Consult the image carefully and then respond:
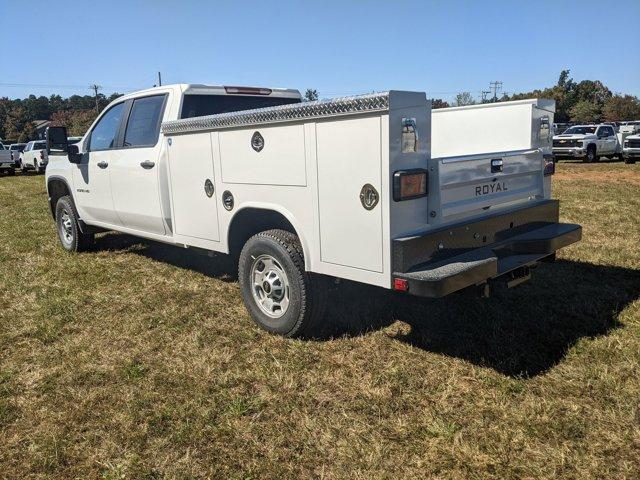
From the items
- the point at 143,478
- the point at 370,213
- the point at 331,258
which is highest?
the point at 370,213

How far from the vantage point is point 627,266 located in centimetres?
579

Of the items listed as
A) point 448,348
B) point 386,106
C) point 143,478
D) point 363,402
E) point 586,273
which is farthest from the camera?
point 586,273

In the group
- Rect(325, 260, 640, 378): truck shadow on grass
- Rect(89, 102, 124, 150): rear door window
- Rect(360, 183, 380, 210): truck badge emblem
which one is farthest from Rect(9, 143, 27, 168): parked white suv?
Rect(360, 183, 380, 210): truck badge emblem

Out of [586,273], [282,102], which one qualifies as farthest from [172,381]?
[586,273]

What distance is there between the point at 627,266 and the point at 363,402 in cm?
400

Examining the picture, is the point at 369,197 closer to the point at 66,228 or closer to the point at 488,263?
the point at 488,263

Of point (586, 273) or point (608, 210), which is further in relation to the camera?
point (608, 210)

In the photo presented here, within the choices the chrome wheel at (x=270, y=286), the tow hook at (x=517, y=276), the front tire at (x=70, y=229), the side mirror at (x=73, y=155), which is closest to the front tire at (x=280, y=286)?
the chrome wheel at (x=270, y=286)

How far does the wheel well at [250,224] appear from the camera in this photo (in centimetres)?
425

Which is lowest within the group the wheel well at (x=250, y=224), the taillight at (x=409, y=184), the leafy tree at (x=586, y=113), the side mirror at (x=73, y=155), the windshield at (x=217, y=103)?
the wheel well at (x=250, y=224)

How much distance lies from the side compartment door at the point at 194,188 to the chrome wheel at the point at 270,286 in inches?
22.8

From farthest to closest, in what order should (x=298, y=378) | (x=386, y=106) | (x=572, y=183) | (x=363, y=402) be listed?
(x=572, y=183) → (x=298, y=378) → (x=363, y=402) → (x=386, y=106)

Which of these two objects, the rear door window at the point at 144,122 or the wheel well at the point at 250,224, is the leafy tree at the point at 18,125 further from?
the wheel well at the point at 250,224

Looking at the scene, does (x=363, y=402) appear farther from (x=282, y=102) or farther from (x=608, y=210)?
(x=608, y=210)
